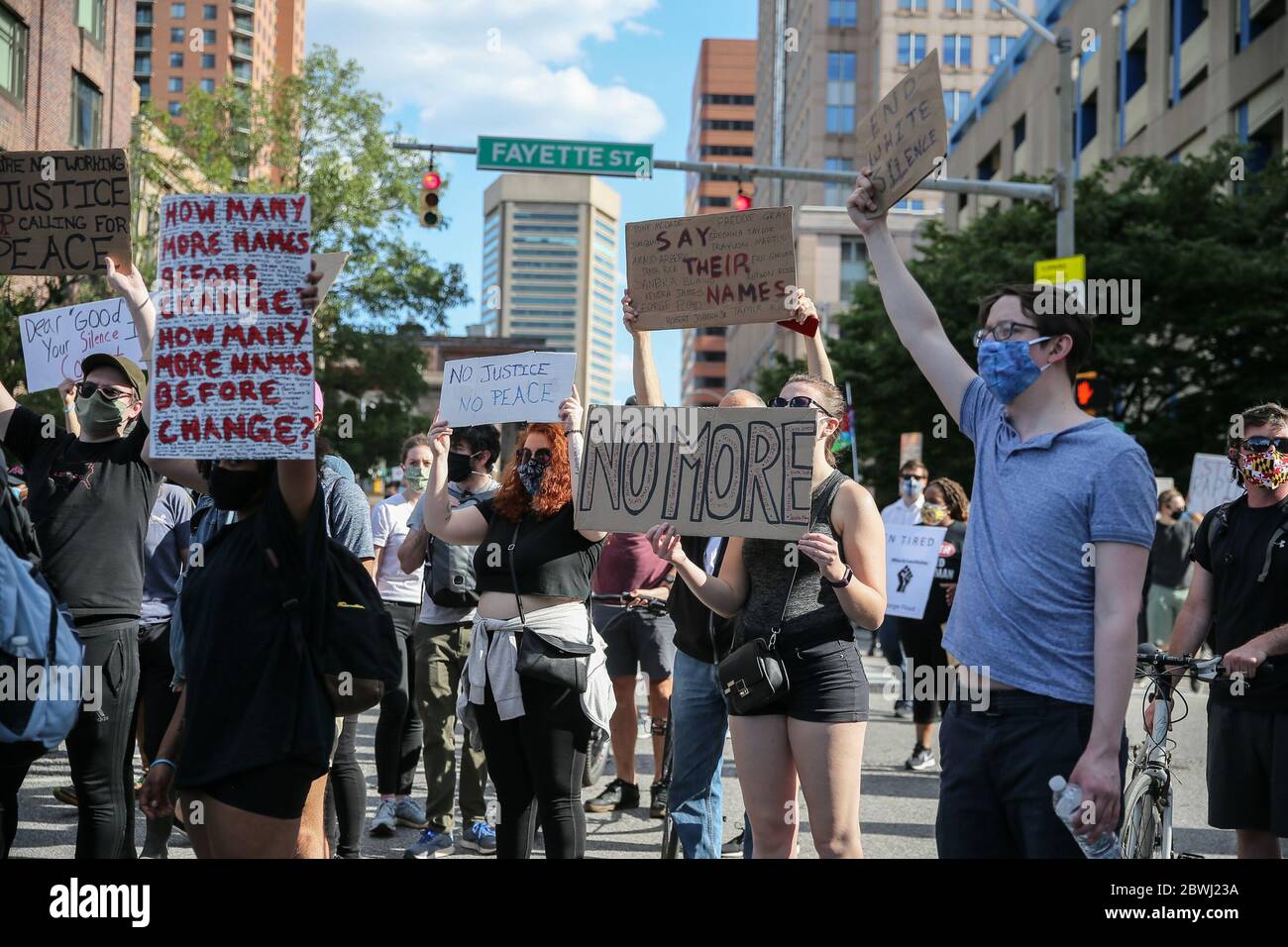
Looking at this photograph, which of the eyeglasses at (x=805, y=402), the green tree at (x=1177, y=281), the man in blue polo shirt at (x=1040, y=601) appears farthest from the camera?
the green tree at (x=1177, y=281)

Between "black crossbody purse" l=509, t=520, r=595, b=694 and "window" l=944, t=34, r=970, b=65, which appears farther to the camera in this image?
"window" l=944, t=34, r=970, b=65

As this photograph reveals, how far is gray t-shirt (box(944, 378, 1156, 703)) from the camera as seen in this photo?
3.29m

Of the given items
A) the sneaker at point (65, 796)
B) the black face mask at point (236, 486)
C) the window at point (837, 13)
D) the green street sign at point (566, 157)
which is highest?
the window at point (837, 13)

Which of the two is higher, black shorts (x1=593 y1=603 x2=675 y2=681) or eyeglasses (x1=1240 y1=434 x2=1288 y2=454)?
eyeglasses (x1=1240 y1=434 x2=1288 y2=454)

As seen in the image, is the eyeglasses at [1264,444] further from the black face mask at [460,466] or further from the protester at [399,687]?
the protester at [399,687]

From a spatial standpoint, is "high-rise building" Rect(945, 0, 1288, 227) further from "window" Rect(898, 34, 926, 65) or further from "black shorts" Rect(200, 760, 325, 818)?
"window" Rect(898, 34, 926, 65)

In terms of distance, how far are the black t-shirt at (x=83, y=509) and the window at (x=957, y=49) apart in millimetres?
78030

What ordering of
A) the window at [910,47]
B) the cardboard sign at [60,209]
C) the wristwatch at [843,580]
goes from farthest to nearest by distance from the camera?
the window at [910,47] → the cardboard sign at [60,209] → the wristwatch at [843,580]

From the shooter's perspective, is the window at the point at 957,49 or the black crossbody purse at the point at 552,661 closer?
the black crossbody purse at the point at 552,661

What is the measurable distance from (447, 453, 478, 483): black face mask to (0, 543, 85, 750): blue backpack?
11.0 feet

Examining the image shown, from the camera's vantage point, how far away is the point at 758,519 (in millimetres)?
4344

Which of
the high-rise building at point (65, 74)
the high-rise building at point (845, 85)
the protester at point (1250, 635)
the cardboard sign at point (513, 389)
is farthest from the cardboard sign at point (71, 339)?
the high-rise building at point (845, 85)

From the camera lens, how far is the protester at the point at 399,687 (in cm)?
745

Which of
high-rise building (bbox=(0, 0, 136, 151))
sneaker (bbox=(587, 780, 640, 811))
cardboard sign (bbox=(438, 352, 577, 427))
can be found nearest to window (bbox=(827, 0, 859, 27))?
high-rise building (bbox=(0, 0, 136, 151))
